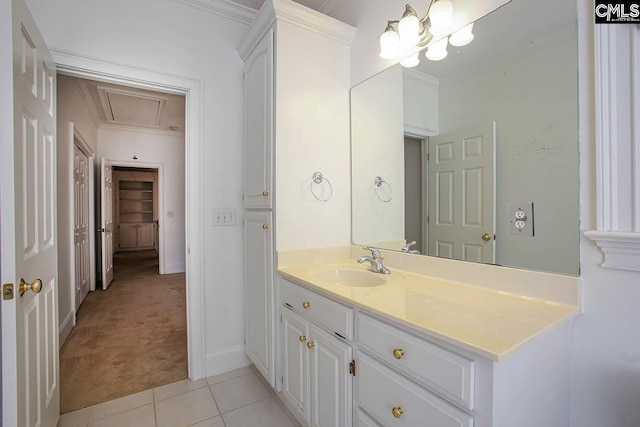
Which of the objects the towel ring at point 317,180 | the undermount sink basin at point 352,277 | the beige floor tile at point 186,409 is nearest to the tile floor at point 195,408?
the beige floor tile at point 186,409

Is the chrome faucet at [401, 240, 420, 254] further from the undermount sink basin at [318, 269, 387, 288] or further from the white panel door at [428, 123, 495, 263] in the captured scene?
the undermount sink basin at [318, 269, 387, 288]

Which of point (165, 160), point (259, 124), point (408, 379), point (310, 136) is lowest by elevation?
point (408, 379)

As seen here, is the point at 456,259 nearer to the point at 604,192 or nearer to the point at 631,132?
the point at 604,192

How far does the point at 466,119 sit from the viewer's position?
52.6 inches

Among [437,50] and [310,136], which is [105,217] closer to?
[310,136]

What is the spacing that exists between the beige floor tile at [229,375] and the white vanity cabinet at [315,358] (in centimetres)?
57

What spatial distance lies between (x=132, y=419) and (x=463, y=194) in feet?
7.04

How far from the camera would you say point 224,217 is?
2186mm

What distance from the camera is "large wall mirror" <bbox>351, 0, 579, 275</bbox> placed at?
1.04 metres

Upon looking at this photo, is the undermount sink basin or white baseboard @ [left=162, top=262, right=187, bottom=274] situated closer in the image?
the undermount sink basin

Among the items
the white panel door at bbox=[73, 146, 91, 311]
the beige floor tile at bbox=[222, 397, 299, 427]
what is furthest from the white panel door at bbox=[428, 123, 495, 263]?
the white panel door at bbox=[73, 146, 91, 311]

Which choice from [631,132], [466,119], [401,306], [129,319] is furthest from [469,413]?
[129,319]

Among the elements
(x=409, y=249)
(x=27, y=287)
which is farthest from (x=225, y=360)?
(x=409, y=249)

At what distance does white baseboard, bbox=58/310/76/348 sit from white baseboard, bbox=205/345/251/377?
144cm
